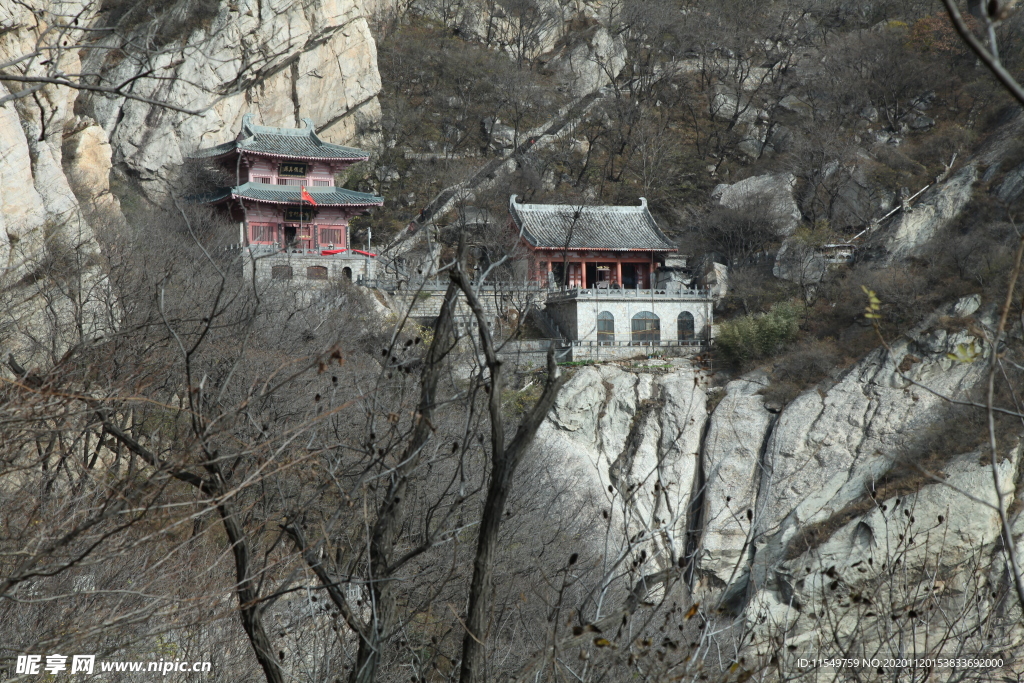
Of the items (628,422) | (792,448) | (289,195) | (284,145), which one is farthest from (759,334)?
(284,145)

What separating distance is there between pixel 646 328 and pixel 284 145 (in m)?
16.7

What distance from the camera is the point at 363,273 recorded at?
32.8 meters

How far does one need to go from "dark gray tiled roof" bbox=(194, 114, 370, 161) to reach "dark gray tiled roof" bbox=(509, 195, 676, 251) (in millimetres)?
7375

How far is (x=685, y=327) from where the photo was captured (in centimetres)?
3130

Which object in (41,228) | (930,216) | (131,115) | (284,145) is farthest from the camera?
(131,115)

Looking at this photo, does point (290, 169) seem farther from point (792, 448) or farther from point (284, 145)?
point (792, 448)

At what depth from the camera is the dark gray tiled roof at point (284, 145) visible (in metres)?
34.1

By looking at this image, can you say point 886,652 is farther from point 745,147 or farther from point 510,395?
point 745,147

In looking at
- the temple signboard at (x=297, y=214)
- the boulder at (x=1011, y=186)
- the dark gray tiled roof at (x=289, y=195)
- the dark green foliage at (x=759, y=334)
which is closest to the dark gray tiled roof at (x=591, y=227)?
the dark gray tiled roof at (x=289, y=195)

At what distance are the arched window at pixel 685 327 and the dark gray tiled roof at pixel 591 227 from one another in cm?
416

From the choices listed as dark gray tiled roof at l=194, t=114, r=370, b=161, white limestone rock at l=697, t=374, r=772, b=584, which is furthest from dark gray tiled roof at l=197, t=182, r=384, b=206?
white limestone rock at l=697, t=374, r=772, b=584

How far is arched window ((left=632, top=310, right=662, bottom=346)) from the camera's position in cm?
3052

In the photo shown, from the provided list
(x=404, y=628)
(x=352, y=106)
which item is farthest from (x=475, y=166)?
(x=404, y=628)

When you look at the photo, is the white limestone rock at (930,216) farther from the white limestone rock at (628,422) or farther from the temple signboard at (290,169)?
the temple signboard at (290,169)
